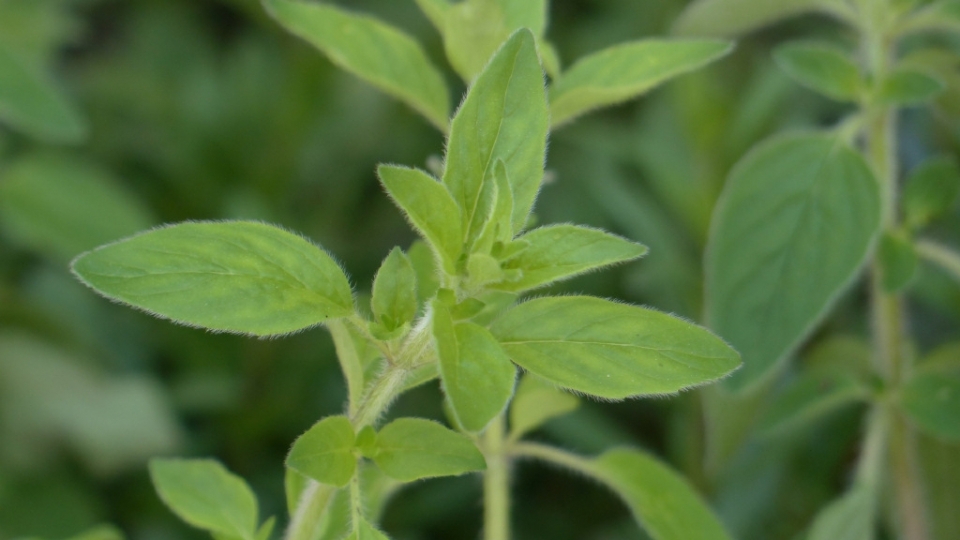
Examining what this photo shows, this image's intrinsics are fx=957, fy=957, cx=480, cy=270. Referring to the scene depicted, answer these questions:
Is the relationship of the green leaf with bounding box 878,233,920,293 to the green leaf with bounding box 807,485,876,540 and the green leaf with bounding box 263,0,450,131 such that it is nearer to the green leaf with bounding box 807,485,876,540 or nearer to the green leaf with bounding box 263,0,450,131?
the green leaf with bounding box 807,485,876,540

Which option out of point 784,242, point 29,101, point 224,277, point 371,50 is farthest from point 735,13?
point 29,101

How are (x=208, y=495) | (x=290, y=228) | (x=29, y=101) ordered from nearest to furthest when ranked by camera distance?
(x=208, y=495)
(x=29, y=101)
(x=290, y=228)

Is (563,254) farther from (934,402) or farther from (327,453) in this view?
(934,402)

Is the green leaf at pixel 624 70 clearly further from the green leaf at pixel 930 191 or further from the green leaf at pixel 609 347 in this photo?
the green leaf at pixel 930 191

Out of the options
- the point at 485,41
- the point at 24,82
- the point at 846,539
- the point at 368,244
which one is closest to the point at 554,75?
the point at 485,41

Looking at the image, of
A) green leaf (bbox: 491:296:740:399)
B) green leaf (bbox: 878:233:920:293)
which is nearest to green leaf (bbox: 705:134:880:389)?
green leaf (bbox: 878:233:920:293)

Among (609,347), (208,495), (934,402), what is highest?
(934,402)

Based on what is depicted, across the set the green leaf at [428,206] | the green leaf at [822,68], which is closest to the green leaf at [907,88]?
the green leaf at [822,68]
